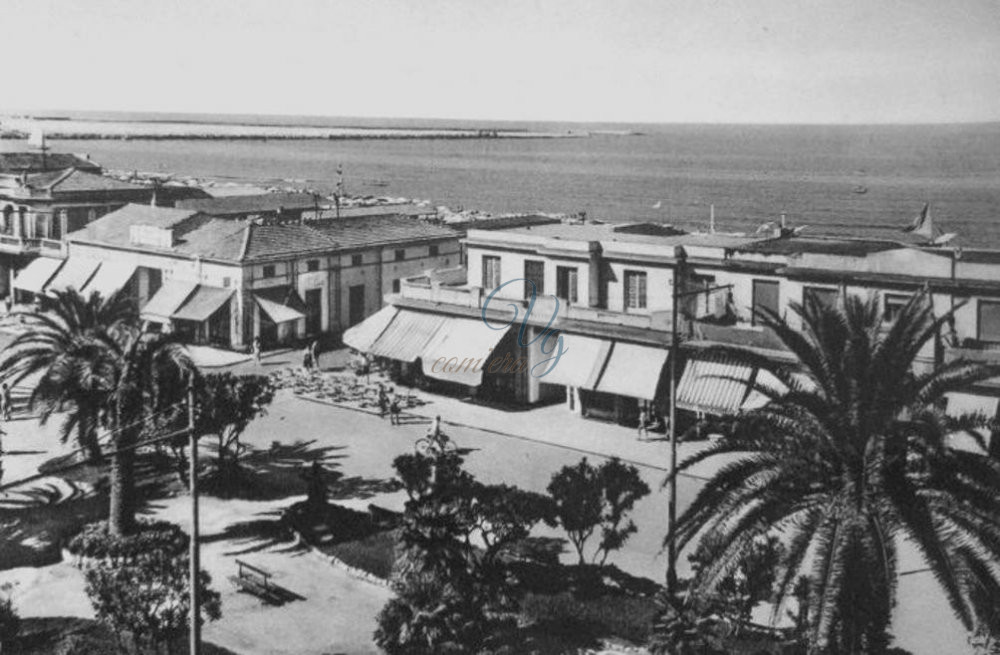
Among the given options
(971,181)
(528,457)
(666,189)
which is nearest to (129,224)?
(528,457)

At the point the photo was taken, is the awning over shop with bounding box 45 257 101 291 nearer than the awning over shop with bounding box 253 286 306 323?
No

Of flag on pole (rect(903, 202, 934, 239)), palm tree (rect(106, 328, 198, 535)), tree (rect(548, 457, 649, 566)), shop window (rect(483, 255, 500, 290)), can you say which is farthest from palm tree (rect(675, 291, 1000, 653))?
flag on pole (rect(903, 202, 934, 239))

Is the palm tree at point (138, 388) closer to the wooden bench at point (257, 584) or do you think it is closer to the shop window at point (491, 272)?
the wooden bench at point (257, 584)

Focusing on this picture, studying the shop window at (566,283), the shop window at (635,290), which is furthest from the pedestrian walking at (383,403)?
the shop window at (635,290)

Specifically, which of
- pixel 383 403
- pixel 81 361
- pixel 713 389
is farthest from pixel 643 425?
pixel 81 361

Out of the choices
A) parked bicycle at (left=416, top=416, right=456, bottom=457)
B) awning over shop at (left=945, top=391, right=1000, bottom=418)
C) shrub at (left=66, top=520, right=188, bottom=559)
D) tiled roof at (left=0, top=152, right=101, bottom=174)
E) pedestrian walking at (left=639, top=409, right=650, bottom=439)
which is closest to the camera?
shrub at (left=66, top=520, right=188, bottom=559)

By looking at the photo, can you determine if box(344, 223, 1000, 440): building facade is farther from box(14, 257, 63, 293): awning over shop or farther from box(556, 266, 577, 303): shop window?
box(14, 257, 63, 293): awning over shop
